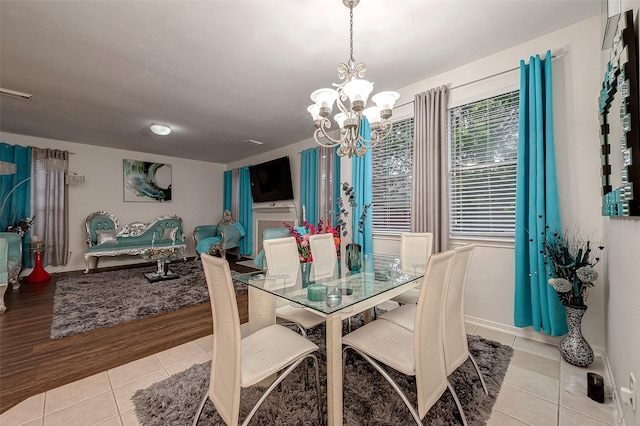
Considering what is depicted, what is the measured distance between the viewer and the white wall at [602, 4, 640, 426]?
3.64 feet

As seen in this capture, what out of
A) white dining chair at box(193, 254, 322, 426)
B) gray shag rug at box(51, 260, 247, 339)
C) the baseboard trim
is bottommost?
gray shag rug at box(51, 260, 247, 339)

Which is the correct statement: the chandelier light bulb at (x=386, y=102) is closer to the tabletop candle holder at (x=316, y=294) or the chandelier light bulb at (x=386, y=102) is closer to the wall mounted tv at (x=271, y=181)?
the tabletop candle holder at (x=316, y=294)

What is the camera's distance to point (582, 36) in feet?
6.64

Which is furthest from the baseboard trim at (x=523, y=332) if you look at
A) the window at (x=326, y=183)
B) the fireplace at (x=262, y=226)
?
the fireplace at (x=262, y=226)

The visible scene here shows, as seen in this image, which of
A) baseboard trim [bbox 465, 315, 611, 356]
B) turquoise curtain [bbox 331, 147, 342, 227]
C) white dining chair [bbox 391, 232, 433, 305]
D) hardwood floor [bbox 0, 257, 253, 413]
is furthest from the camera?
turquoise curtain [bbox 331, 147, 342, 227]

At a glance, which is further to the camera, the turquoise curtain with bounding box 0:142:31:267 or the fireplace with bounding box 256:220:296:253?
the fireplace with bounding box 256:220:296:253

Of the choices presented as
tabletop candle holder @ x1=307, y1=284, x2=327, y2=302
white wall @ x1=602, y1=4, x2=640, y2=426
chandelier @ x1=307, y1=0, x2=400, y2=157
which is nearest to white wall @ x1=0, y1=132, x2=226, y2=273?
chandelier @ x1=307, y1=0, x2=400, y2=157

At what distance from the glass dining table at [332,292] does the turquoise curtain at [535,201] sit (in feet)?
3.13

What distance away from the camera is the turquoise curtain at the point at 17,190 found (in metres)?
4.37

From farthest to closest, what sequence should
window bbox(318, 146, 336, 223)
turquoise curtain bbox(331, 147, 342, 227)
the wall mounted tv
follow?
1. the wall mounted tv
2. window bbox(318, 146, 336, 223)
3. turquoise curtain bbox(331, 147, 342, 227)

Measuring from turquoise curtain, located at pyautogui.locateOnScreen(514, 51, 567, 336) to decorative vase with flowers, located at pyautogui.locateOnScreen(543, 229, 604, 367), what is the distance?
117mm

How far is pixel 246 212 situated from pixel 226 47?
4520mm

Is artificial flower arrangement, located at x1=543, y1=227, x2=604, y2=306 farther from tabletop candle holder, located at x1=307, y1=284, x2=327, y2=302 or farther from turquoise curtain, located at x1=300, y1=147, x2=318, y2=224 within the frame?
turquoise curtain, located at x1=300, y1=147, x2=318, y2=224

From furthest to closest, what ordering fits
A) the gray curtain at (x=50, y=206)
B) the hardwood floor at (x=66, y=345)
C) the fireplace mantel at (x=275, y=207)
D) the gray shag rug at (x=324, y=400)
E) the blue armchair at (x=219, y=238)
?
the blue armchair at (x=219, y=238) < the fireplace mantel at (x=275, y=207) < the gray curtain at (x=50, y=206) < the hardwood floor at (x=66, y=345) < the gray shag rug at (x=324, y=400)
